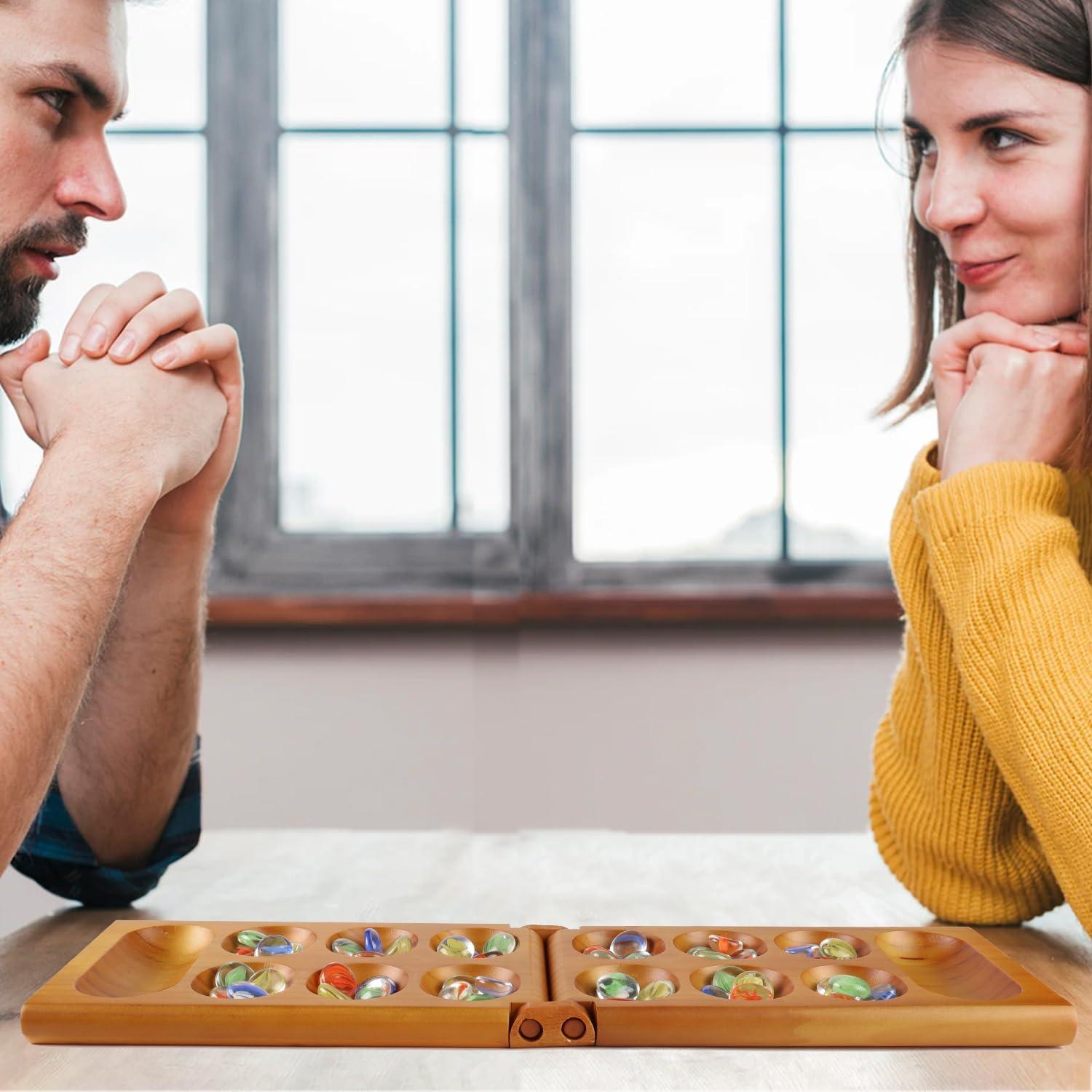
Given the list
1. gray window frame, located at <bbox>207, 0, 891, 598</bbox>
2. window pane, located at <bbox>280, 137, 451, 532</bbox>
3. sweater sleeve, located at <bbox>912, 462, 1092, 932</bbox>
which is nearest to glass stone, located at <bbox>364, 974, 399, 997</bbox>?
sweater sleeve, located at <bbox>912, 462, 1092, 932</bbox>

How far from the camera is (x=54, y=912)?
0.95 m

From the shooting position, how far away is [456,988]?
672mm

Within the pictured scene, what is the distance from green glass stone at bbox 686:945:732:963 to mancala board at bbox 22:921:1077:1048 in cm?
3

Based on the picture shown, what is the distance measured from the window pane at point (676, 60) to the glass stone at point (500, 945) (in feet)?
6.04

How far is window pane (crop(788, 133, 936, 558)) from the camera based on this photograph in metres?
2.29

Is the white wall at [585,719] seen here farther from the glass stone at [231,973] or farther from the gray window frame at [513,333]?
the glass stone at [231,973]

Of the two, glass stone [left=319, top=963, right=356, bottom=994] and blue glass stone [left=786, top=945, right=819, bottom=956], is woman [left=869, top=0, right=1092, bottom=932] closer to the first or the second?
blue glass stone [left=786, top=945, right=819, bottom=956]

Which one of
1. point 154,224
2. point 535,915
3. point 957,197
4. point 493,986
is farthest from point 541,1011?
point 154,224

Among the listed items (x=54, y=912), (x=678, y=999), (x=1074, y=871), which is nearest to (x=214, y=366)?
(x=54, y=912)

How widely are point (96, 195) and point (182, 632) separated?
0.42 metres

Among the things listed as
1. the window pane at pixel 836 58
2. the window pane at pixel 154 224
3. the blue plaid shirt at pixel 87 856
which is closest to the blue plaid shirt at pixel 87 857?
the blue plaid shirt at pixel 87 856

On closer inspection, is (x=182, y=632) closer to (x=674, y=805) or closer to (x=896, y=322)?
(x=674, y=805)

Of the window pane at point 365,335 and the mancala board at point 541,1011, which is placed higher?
the window pane at point 365,335

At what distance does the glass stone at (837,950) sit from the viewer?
76 centimetres
